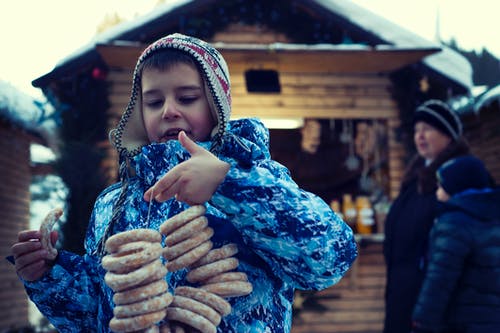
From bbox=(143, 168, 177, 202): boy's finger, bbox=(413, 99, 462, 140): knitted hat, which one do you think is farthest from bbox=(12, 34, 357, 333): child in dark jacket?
bbox=(413, 99, 462, 140): knitted hat

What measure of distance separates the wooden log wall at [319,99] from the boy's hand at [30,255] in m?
6.67

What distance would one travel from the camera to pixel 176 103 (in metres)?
1.50

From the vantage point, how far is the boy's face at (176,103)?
4.90 ft

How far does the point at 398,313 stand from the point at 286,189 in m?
3.32

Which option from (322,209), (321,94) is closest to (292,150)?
(321,94)

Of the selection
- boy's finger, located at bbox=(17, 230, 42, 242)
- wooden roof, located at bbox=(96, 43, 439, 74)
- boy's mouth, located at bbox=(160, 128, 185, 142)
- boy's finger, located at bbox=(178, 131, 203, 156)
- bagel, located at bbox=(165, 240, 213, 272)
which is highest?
wooden roof, located at bbox=(96, 43, 439, 74)

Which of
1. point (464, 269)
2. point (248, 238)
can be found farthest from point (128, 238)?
point (464, 269)

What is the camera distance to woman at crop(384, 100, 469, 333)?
4.25 meters

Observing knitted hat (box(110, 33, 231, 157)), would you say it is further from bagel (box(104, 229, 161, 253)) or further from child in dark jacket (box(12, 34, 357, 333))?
bagel (box(104, 229, 161, 253))

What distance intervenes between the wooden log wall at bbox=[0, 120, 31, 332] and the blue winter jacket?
29.9 feet

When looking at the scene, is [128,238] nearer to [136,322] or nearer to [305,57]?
[136,322]

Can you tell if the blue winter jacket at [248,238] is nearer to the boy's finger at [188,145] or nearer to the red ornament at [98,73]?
the boy's finger at [188,145]

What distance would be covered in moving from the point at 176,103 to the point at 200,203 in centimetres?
34

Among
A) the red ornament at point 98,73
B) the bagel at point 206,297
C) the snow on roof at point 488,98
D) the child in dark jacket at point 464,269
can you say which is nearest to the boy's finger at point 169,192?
the bagel at point 206,297
